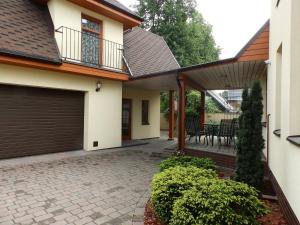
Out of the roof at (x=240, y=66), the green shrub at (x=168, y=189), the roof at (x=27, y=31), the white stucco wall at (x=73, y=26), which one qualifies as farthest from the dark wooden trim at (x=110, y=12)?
the green shrub at (x=168, y=189)

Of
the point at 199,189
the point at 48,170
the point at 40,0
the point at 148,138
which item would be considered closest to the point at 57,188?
the point at 48,170

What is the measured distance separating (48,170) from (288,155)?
546cm

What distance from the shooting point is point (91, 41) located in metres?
9.05

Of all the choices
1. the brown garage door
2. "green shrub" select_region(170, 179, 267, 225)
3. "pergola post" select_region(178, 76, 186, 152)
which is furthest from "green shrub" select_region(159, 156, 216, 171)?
the brown garage door

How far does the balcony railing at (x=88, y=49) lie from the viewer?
26.6 ft

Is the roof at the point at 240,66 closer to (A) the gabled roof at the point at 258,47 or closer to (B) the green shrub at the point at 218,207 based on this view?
(A) the gabled roof at the point at 258,47

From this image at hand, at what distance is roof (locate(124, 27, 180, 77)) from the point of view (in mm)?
11420

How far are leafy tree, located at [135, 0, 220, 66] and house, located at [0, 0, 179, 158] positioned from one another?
11393 millimetres

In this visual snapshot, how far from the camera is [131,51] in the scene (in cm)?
1216

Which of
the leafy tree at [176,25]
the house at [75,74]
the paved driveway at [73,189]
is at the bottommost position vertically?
the paved driveway at [73,189]

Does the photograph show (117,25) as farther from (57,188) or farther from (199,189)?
(199,189)

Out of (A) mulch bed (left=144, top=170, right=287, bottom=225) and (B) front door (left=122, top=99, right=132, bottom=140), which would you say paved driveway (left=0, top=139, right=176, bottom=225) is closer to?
(A) mulch bed (left=144, top=170, right=287, bottom=225)

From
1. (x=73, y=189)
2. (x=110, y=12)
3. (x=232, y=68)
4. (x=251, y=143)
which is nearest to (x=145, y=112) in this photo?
(x=110, y=12)

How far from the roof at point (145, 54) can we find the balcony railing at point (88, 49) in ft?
4.17
